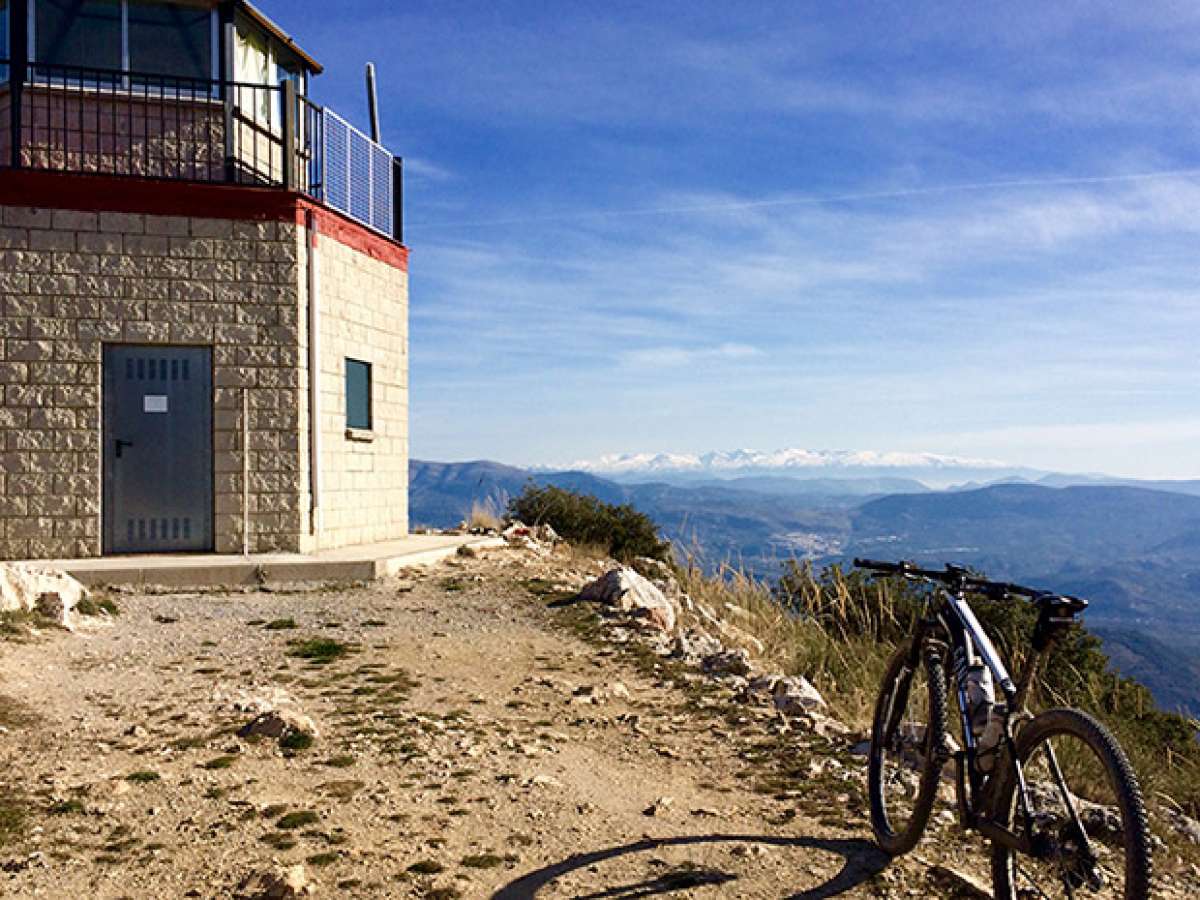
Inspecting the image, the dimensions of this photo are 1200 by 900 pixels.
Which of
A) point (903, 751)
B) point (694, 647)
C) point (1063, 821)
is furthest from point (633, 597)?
point (1063, 821)

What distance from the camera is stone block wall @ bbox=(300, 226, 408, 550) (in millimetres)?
13805

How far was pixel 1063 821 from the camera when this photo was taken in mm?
3180

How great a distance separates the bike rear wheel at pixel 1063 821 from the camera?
2.84 m

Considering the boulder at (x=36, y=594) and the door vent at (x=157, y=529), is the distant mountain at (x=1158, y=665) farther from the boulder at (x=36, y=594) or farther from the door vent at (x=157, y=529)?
the boulder at (x=36, y=594)

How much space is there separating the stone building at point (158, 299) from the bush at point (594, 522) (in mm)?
5078

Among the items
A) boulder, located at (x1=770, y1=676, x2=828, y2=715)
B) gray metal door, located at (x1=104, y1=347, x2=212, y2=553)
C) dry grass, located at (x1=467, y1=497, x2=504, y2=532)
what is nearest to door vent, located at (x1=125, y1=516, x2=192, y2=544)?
gray metal door, located at (x1=104, y1=347, x2=212, y2=553)

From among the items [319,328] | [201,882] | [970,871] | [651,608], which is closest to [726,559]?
[651,608]

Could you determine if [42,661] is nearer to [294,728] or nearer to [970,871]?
[294,728]

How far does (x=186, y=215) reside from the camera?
1283 centimetres

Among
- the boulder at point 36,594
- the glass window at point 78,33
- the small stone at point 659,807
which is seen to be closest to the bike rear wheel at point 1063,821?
the small stone at point 659,807

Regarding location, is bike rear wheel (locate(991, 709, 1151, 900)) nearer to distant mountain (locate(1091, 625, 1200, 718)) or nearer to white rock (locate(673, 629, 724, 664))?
white rock (locate(673, 629, 724, 664))

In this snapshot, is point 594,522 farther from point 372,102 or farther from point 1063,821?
point 1063,821

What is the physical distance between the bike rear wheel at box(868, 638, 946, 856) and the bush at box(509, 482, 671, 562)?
12063mm

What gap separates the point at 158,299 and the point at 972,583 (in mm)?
11413
